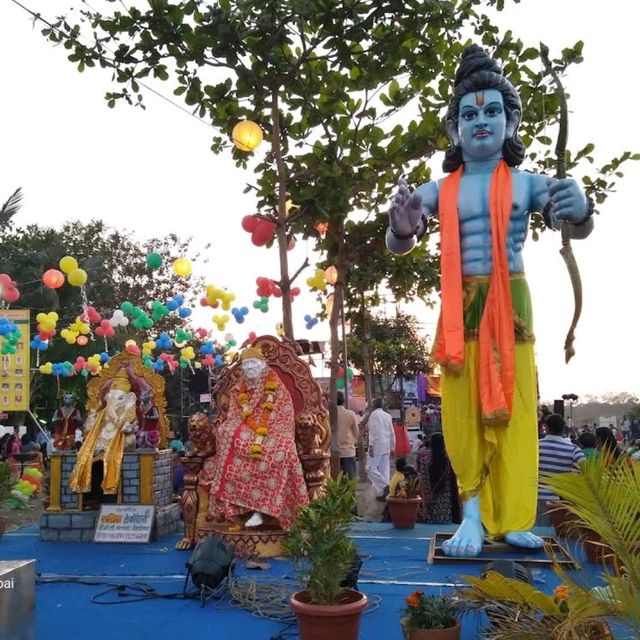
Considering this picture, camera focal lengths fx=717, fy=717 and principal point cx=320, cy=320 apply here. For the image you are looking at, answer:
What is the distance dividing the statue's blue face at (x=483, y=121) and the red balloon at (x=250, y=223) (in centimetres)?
281

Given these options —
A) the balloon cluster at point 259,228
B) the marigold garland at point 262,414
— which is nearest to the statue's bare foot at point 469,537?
the marigold garland at point 262,414

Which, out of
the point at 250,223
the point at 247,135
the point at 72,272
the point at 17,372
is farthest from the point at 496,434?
the point at 17,372

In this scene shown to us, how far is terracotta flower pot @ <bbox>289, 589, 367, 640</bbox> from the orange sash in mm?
1713

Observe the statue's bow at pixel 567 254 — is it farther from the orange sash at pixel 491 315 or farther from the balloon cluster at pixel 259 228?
the balloon cluster at pixel 259 228

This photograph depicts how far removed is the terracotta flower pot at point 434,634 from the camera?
10.4 feet

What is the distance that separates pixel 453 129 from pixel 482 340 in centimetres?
152

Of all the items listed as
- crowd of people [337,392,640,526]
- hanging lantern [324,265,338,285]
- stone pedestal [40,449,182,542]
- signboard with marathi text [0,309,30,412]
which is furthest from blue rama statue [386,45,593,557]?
signboard with marathi text [0,309,30,412]

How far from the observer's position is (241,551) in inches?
216

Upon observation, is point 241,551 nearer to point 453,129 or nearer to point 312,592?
point 312,592

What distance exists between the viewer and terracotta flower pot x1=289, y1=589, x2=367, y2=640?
3303mm

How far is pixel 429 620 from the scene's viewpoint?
3256 mm

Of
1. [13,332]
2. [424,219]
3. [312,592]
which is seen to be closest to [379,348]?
[13,332]

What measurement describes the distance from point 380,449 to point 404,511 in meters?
3.00

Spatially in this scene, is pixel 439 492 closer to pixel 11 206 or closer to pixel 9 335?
pixel 9 335
